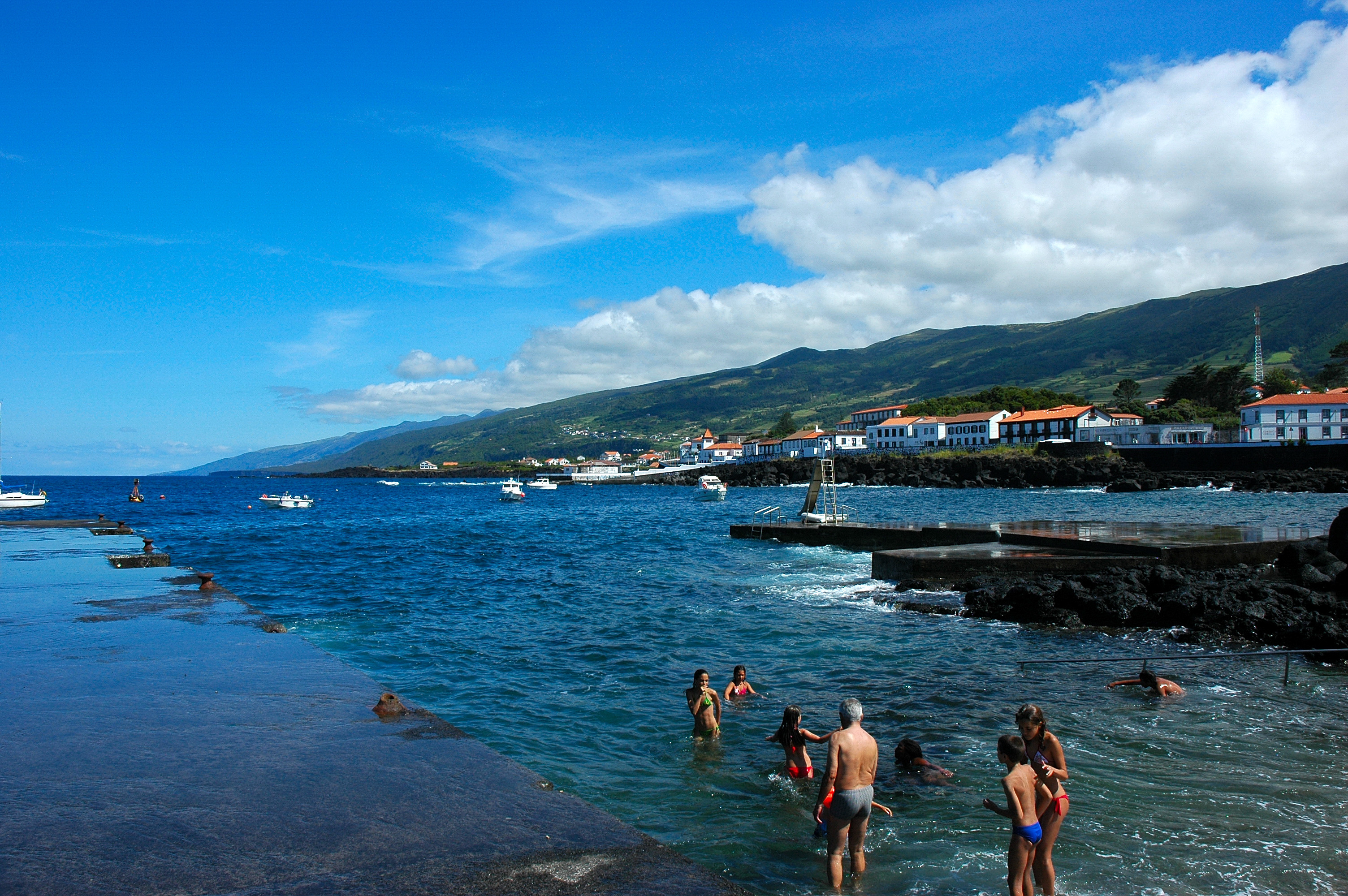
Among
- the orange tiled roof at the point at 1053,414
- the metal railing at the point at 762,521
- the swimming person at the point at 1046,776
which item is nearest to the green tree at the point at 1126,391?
the orange tiled roof at the point at 1053,414

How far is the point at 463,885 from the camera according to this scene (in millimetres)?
5484

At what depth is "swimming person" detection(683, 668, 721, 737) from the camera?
35.6 feet

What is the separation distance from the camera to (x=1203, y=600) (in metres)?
17.1

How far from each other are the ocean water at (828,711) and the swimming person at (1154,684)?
7.6 inches

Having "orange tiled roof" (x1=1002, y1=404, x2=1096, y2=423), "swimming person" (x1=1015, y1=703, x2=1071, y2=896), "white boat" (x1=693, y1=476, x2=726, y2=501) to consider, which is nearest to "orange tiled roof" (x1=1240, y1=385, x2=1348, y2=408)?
"orange tiled roof" (x1=1002, y1=404, x2=1096, y2=423)

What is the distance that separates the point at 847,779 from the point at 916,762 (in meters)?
3.35

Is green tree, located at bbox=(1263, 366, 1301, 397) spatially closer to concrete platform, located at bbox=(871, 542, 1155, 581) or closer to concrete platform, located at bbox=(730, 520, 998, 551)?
concrete platform, located at bbox=(730, 520, 998, 551)

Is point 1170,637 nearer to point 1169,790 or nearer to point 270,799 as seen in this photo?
point 1169,790

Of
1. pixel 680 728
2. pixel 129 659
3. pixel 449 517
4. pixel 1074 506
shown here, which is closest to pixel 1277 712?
pixel 680 728

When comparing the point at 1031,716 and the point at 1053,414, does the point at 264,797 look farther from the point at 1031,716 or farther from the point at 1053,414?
the point at 1053,414

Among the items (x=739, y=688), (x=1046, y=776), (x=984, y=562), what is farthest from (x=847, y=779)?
(x=984, y=562)

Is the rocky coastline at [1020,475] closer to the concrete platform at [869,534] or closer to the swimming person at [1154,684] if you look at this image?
the concrete platform at [869,534]

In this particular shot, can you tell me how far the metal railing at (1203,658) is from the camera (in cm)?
1072

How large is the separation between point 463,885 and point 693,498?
88.3 m
